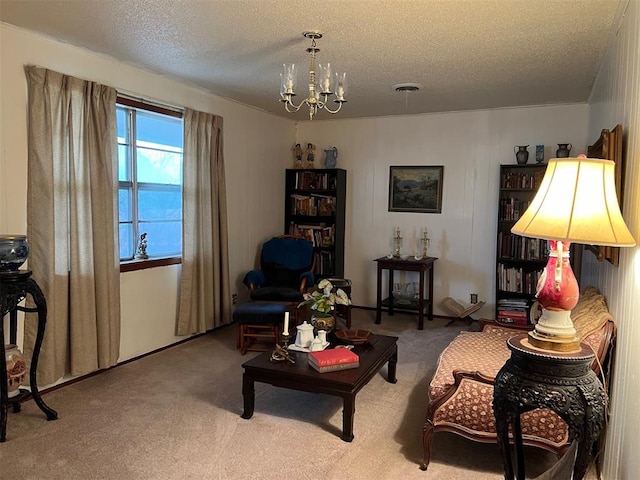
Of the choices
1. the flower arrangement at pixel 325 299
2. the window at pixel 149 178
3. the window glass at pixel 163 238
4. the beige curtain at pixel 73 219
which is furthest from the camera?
the window glass at pixel 163 238

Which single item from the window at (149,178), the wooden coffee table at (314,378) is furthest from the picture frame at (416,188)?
the wooden coffee table at (314,378)

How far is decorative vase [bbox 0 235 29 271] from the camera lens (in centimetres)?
272

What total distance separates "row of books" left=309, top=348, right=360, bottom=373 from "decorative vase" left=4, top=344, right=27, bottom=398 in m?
1.71

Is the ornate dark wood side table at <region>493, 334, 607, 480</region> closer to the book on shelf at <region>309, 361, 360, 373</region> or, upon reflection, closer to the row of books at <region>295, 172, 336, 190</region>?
the book on shelf at <region>309, 361, 360, 373</region>

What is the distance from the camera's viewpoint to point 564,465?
124 cm

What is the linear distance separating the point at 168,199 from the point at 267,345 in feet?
5.32

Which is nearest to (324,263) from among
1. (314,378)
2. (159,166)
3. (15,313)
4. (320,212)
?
(320,212)

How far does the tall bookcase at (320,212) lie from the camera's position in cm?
611

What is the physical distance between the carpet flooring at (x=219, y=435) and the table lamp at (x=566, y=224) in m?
1.04

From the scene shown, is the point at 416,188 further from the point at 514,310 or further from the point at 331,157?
the point at 514,310

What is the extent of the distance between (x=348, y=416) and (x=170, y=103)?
122 inches

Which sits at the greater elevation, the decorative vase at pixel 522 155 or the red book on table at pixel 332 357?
the decorative vase at pixel 522 155

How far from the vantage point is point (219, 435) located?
9.39 ft

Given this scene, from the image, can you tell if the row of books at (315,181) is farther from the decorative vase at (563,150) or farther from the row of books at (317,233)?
the decorative vase at (563,150)
